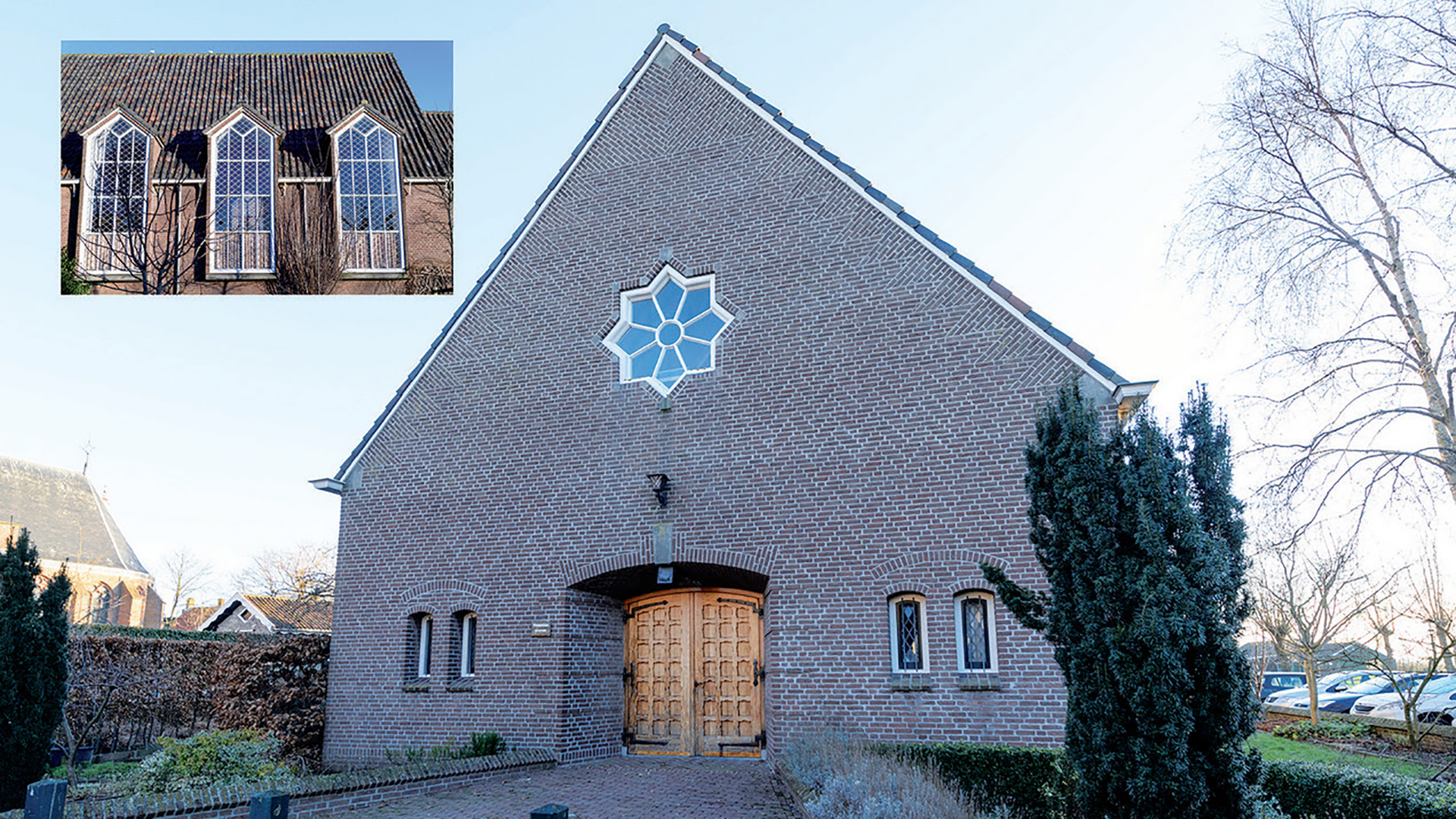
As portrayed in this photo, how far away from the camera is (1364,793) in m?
8.20

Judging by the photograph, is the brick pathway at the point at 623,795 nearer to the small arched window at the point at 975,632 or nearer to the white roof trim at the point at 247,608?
the small arched window at the point at 975,632

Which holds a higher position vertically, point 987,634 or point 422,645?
point 987,634

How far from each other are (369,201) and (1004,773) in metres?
11.8

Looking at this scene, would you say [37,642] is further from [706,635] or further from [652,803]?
[706,635]

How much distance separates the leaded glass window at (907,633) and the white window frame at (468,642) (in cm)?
618

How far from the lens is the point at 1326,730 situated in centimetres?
1823

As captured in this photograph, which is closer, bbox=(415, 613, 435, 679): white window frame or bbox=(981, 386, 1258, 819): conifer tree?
bbox=(981, 386, 1258, 819): conifer tree

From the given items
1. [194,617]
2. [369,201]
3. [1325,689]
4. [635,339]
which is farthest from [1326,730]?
[194,617]

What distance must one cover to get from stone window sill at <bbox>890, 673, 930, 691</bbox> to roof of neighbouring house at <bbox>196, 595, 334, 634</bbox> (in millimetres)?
24138

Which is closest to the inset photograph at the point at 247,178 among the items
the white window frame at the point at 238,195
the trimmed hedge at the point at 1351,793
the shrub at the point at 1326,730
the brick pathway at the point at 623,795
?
the white window frame at the point at 238,195

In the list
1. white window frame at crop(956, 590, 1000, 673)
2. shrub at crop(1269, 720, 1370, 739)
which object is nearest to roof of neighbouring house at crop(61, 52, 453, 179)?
white window frame at crop(956, 590, 1000, 673)

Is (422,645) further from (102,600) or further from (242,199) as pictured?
(102,600)

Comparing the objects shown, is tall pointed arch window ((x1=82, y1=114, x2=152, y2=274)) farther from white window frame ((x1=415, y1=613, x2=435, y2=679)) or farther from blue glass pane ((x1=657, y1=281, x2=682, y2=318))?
blue glass pane ((x1=657, y1=281, x2=682, y2=318))

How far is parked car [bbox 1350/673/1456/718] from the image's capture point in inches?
826
